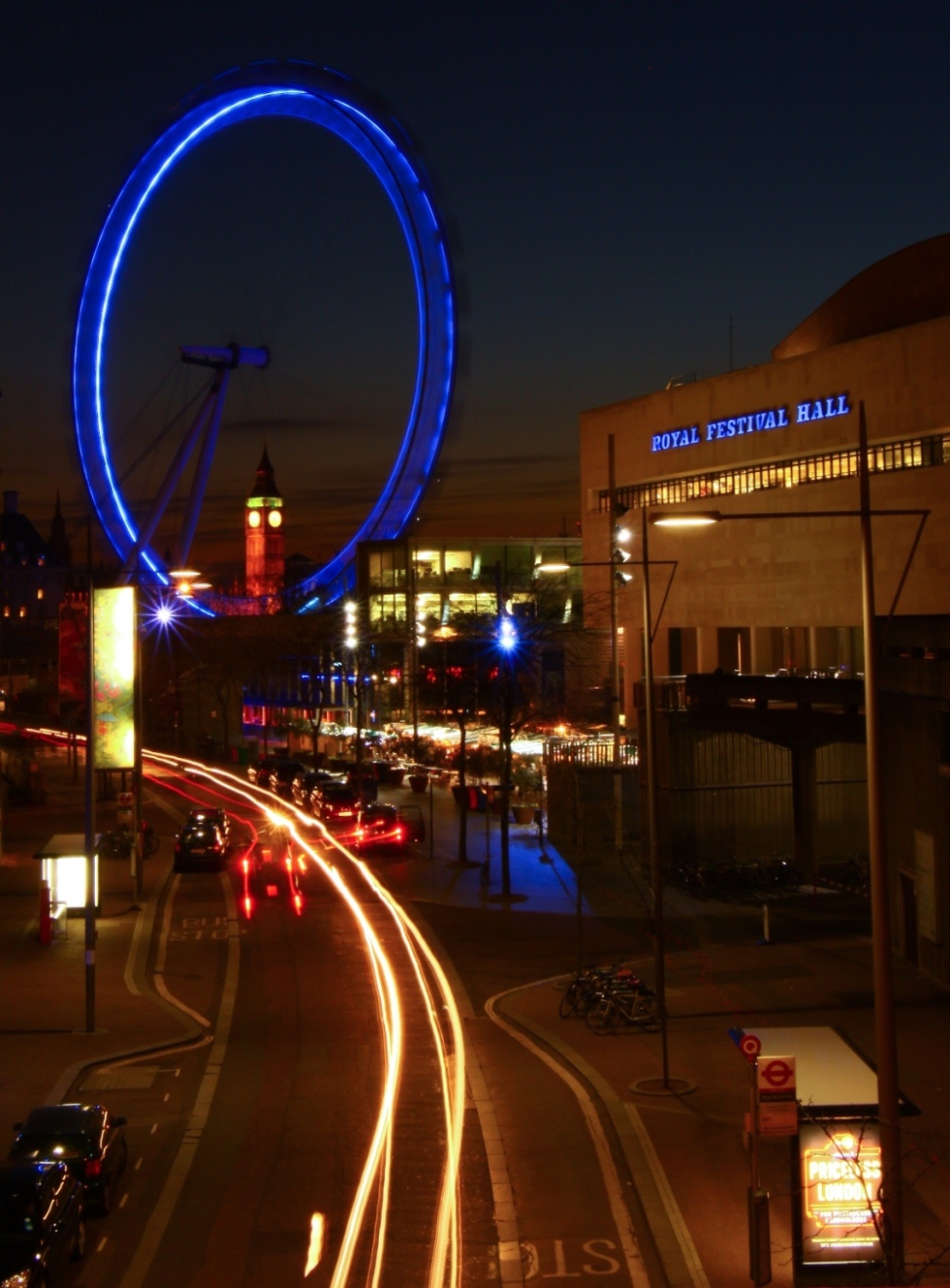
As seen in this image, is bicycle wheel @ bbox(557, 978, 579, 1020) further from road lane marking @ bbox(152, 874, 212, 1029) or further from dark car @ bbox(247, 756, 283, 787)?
dark car @ bbox(247, 756, 283, 787)

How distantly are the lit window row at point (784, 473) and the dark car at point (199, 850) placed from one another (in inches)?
950

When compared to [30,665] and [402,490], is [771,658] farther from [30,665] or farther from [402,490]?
[30,665]

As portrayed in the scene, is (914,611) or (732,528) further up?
(732,528)

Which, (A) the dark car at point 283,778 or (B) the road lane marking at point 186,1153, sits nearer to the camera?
(B) the road lane marking at point 186,1153

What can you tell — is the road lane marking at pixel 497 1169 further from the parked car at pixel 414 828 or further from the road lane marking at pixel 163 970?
the parked car at pixel 414 828

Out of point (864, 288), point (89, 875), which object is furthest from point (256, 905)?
point (864, 288)

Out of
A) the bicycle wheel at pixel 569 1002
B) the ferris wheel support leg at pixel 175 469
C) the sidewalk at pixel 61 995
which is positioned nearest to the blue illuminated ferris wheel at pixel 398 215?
the ferris wheel support leg at pixel 175 469

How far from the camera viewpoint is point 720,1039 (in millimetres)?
22125

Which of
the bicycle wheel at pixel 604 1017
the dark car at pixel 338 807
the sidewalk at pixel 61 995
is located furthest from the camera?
the dark car at pixel 338 807

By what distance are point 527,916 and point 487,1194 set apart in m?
19.9

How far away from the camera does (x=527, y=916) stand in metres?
35.2

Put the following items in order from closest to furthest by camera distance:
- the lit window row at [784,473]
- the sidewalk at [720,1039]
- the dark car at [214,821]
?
the sidewalk at [720,1039] < the dark car at [214,821] < the lit window row at [784,473]

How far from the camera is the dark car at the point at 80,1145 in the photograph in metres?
14.8

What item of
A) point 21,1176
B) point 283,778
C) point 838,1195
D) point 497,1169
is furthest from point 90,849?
point 283,778
